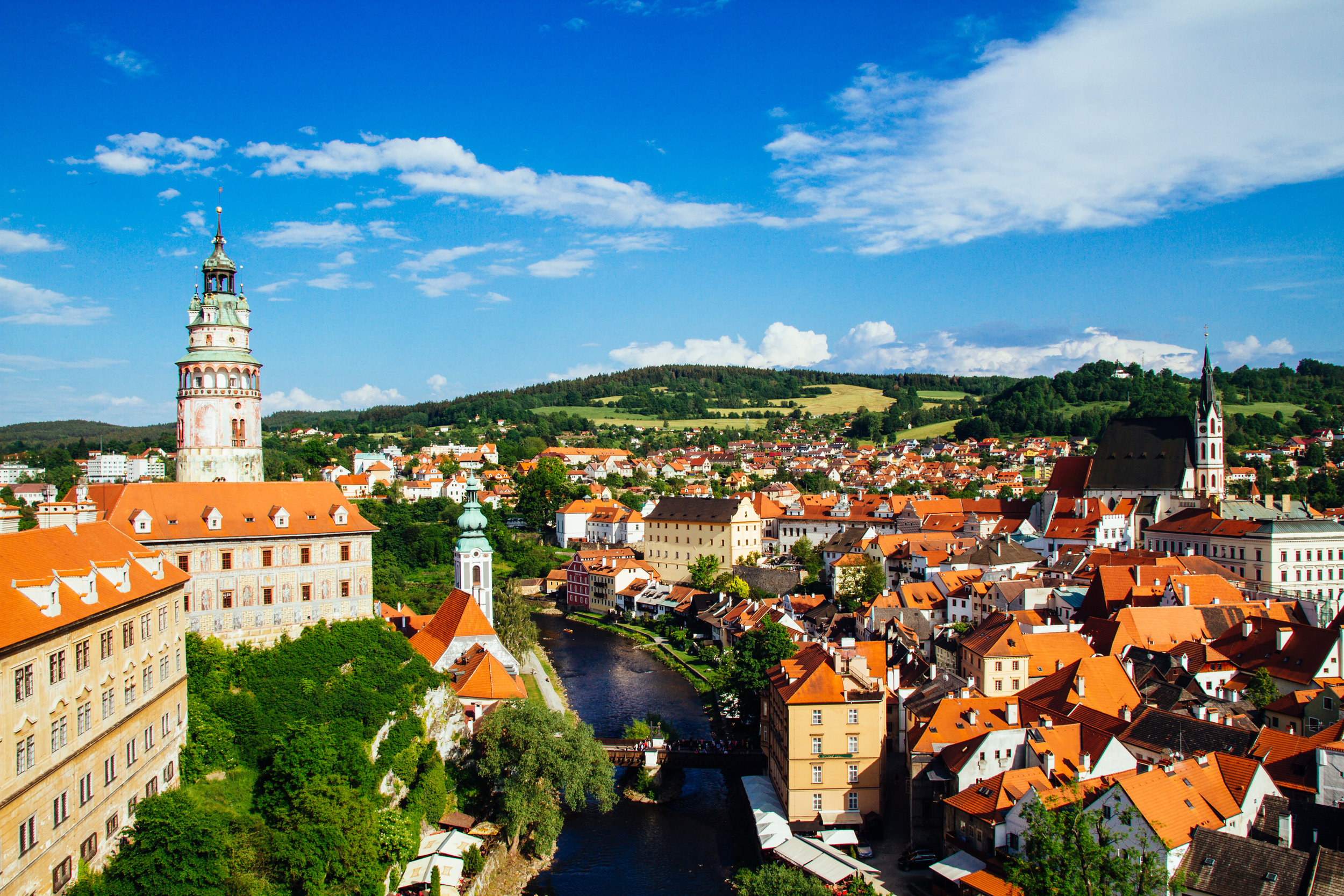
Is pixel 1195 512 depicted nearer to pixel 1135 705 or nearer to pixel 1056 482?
pixel 1056 482

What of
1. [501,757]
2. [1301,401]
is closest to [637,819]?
[501,757]

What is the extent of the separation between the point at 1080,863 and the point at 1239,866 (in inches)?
157

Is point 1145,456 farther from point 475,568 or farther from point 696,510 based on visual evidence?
point 475,568

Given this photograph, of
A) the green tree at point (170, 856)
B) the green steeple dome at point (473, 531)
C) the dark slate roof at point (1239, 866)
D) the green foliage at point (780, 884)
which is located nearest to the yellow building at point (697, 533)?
the green steeple dome at point (473, 531)

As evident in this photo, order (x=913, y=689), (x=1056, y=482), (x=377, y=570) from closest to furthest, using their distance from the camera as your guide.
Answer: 1. (x=913, y=689)
2. (x=377, y=570)
3. (x=1056, y=482)

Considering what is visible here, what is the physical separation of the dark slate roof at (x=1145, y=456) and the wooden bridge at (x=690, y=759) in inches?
1833

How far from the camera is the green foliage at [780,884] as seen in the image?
2045 centimetres

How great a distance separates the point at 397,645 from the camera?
28625 mm

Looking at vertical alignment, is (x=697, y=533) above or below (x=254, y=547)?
below

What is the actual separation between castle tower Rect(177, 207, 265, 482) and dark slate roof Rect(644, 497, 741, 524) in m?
38.6

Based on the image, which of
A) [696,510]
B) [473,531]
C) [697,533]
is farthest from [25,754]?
[696,510]

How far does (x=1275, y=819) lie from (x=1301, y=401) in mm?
132208

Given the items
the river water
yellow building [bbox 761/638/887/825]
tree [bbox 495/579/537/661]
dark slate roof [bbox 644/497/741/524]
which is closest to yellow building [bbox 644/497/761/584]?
dark slate roof [bbox 644/497/741/524]

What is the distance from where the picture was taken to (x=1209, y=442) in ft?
213
